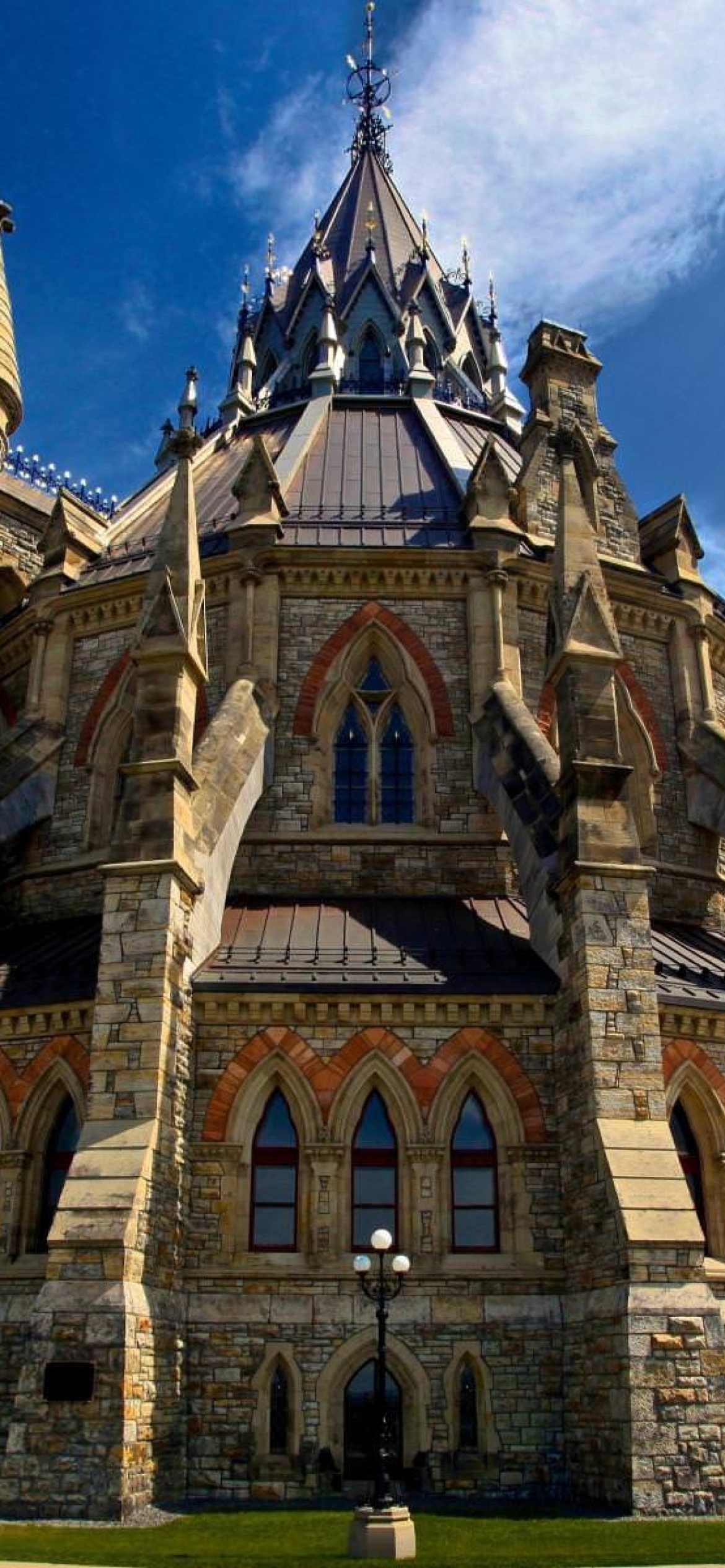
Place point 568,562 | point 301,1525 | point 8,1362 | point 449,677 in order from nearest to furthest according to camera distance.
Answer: point 301,1525 → point 8,1362 → point 568,562 → point 449,677

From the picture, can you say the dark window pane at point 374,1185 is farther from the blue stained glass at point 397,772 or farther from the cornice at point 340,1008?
the blue stained glass at point 397,772

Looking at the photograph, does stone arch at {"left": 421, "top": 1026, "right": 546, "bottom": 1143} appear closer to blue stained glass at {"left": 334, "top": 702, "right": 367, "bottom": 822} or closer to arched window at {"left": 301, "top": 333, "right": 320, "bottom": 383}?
blue stained glass at {"left": 334, "top": 702, "right": 367, "bottom": 822}

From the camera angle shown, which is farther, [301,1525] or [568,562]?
[568,562]

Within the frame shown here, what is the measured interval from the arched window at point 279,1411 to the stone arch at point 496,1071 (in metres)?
3.36

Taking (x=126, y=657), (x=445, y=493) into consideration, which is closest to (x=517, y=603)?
(x=445, y=493)

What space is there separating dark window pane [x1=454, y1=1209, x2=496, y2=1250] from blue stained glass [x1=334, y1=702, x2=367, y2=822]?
658cm

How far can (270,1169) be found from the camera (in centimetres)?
1602

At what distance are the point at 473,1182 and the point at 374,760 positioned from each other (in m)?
7.10

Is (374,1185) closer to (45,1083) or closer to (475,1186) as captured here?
(475,1186)

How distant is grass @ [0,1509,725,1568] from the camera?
997cm

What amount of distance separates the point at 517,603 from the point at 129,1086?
10691 millimetres

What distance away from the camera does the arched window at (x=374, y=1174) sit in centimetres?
1586

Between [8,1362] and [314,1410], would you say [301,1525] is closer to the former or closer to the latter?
[314,1410]

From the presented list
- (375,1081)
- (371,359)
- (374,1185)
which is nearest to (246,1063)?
(375,1081)
